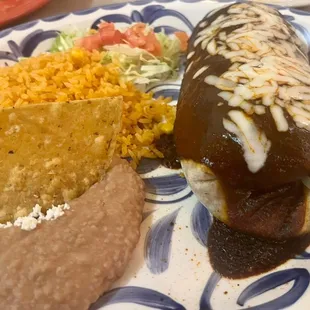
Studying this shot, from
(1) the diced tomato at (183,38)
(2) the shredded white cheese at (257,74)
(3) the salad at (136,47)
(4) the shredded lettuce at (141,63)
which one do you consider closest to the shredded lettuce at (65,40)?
(3) the salad at (136,47)

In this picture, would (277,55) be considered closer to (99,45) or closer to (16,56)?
(99,45)

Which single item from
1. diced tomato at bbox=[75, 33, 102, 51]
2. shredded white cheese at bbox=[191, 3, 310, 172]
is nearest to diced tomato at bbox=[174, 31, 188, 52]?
diced tomato at bbox=[75, 33, 102, 51]

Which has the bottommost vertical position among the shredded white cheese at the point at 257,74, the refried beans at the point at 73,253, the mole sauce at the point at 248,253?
the mole sauce at the point at 248,253

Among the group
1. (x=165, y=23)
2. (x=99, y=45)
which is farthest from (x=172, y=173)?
(x=165, y=23)

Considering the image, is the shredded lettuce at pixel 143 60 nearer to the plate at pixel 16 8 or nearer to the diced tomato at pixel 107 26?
the diced tomato at pixel 107 26

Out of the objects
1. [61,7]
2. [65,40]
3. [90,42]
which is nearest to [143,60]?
[90,42]

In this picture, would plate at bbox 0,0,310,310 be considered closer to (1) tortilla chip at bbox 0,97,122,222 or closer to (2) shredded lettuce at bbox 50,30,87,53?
(1) tortilla chip at bbox 0,97,122,222

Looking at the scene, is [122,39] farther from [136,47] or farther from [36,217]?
[36,217]
